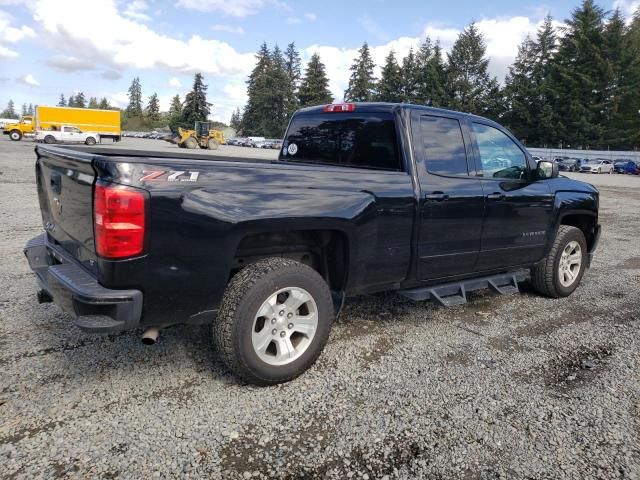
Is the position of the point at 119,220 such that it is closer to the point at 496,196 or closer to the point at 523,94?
the point at 496,196

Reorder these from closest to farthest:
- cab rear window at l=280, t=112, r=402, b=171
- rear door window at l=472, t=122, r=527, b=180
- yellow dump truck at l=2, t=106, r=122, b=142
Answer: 1. cab rear window at l=280, t=112, r=402, b=171
2. rear door window at l=472, t=122, r=527, b=180
3. yellow dump truck at l=2, t=106, r=122, b=142

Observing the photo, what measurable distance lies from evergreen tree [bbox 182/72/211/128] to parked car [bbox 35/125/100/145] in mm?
57495

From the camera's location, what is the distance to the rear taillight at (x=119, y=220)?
8.21 ft

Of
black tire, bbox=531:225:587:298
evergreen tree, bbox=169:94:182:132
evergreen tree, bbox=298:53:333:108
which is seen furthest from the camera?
evergreen tree, bbox=169:94:182:132

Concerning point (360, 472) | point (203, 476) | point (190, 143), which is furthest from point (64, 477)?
point (190, 143)

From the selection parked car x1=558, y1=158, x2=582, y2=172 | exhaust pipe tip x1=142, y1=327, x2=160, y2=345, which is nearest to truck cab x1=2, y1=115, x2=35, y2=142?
exhaust pipe tip x1=142, y1=327, x2=160, y2=345

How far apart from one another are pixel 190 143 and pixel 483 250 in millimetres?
41865

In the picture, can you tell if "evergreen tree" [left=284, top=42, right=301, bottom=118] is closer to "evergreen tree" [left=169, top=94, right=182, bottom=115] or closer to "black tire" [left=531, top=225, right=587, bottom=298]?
"evergreen tree" [left=169, top=94, right=182, bottom=115]

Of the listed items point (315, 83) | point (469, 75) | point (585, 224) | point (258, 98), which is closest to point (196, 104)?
point (258, 98)

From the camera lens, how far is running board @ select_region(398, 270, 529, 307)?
4059mm

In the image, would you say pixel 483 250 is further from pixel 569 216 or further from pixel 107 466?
pixel 107 466

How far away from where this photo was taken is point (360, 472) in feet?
7.86

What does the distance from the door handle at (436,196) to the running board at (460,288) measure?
77 centimetres

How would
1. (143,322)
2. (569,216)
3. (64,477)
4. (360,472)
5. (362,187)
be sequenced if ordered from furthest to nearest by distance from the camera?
(569,216)
(362,187)
(143,322)
(360,472)
(64,477)
